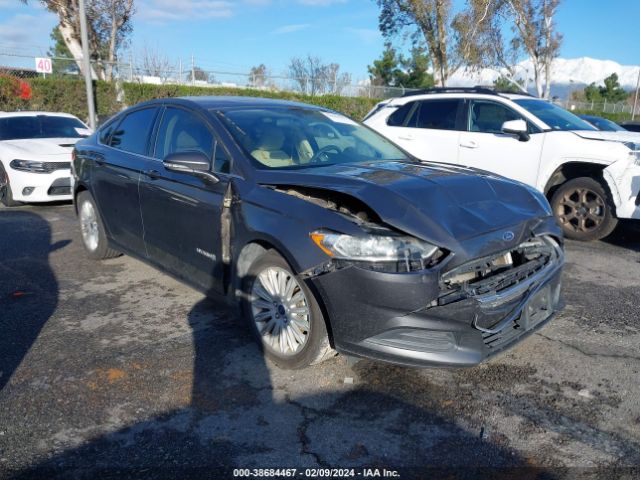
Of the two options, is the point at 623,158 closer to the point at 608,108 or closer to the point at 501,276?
the point at 501,276

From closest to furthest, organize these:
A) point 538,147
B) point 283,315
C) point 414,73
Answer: point 283,315
point 538,147
point 414,73

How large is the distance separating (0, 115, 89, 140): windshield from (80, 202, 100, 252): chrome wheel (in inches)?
175

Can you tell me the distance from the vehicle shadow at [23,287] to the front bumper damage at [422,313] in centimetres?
207

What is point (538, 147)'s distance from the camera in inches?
274

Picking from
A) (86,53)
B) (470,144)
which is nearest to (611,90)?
(86,53)

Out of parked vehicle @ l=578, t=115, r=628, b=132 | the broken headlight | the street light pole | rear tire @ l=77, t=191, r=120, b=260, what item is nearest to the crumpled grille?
the broken headlight

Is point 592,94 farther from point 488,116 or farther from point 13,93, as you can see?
point 488,116

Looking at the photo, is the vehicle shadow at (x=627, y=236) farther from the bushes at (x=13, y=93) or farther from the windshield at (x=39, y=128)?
the bushes at (x=13, y=93)

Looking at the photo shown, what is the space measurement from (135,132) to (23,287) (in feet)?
5.68

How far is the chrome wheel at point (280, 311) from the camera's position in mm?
3295

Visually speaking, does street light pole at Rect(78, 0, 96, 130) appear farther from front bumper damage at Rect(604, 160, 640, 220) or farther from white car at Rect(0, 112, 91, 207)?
front bumper damage at Rect(604, 160, 640, 220)

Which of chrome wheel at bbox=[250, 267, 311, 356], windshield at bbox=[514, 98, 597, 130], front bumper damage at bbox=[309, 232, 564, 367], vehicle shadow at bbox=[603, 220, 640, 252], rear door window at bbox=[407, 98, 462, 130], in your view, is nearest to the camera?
front bumper damage at bbox=[309, 232, 564, 367]

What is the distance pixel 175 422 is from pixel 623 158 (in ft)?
18.6

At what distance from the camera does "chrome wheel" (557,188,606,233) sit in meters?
6.66
